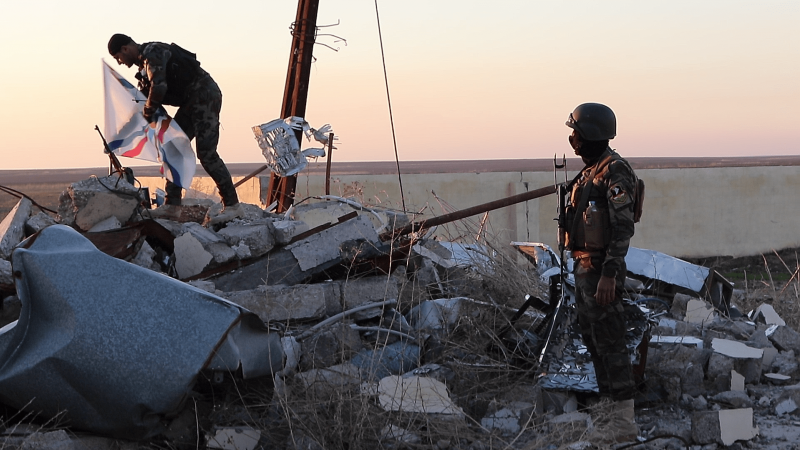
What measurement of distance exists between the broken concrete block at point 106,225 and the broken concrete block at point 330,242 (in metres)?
1.14

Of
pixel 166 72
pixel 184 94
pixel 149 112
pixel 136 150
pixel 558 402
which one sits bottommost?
pixel 558 402

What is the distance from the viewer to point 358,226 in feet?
17.8

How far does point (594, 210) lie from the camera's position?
4.09m

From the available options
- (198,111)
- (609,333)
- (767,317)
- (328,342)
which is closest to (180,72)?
(198,111)

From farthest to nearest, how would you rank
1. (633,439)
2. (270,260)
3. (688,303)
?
(688,303) → (270,260) → (633,439)

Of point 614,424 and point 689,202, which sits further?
point 689,202

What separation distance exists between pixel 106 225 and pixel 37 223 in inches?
18.2

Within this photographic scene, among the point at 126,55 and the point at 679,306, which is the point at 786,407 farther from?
the point at 126,55

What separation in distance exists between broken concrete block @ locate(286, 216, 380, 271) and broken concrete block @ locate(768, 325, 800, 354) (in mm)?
2656

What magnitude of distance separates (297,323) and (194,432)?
1.32 m

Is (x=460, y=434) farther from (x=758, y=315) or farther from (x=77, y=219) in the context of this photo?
(x=758, y=315)

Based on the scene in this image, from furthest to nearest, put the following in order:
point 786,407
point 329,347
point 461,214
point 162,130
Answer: point 162,130
point 461,214
point 329,347
point 786,407

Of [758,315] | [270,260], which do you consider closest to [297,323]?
[270,260]

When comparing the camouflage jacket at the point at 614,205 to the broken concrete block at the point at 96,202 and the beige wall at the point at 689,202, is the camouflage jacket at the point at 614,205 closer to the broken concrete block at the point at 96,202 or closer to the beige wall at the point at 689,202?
the broken concrete block at the point at 96,202
